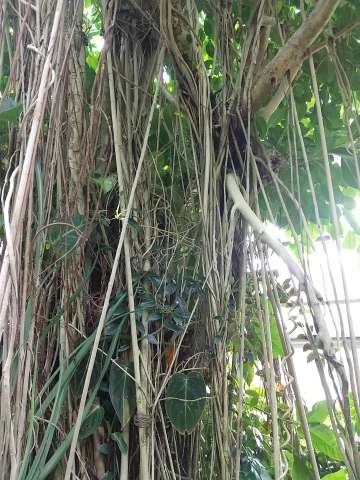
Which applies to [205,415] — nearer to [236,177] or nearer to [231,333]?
[231,333]

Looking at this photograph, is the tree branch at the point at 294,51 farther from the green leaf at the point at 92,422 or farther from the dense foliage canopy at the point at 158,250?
the green leaf at the point at 92,422

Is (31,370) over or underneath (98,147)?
underneath

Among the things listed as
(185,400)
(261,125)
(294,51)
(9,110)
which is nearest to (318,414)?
(185,400)

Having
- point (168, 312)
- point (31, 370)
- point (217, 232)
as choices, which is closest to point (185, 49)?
point (217, 232)

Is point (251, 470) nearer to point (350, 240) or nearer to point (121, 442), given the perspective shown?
point (121, 442)

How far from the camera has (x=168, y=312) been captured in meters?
0.78

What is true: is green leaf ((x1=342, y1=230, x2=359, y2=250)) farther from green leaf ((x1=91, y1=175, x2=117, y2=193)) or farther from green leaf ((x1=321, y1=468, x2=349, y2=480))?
green leaf ((x1=91, y1=175, x2=117, y2=193))

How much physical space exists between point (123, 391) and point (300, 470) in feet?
1.34

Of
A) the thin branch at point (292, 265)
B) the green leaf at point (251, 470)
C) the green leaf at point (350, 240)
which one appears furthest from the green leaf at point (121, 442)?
the green leaf at point (350, 240)

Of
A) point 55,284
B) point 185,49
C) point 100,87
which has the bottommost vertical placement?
point 55,284

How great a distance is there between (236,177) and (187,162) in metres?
0.14

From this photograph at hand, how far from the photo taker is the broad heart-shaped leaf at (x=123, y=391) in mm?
706

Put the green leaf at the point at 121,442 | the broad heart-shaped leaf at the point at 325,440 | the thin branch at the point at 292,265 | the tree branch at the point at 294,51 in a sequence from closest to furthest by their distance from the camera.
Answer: the thin branch at the point at 292,265 < the green leaf at the point at 121,442 < the tree branch at the point at 294,51 < the broad heart-shaped leaf at the point at 325,440

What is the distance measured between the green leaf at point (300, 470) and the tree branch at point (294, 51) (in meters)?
0.73
